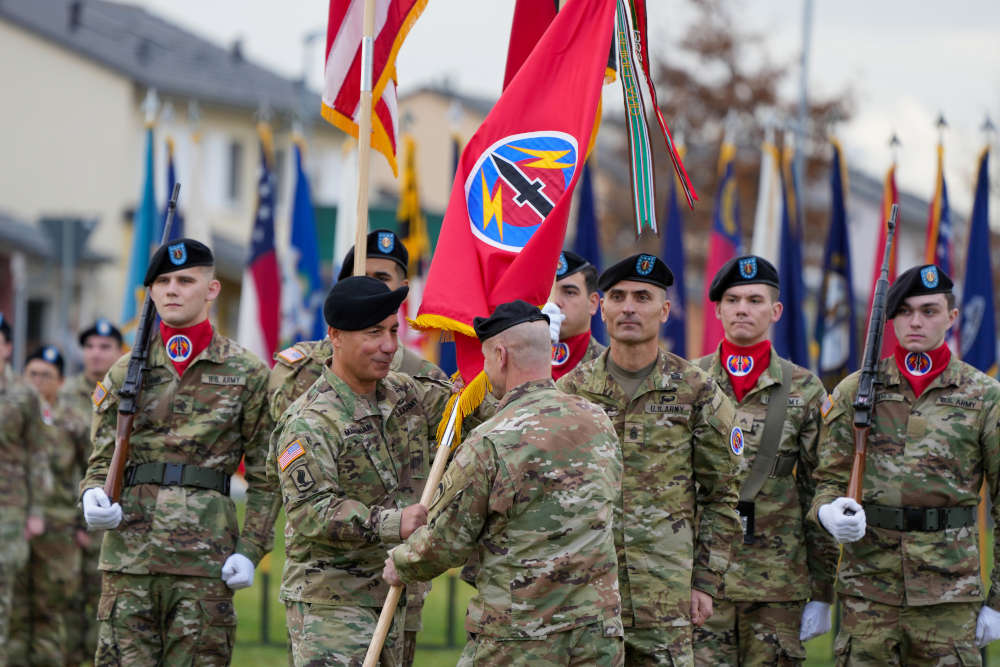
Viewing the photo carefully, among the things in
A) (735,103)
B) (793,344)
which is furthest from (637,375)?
(735,103)

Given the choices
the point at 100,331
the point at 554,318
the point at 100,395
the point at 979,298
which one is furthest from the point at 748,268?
the point at 979,298

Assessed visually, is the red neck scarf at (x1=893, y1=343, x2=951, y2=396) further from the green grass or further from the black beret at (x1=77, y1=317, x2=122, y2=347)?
the black beret at (x1=77, y1=317, x2=122, y2=347)

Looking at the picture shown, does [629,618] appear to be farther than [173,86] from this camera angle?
No

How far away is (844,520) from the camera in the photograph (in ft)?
21.9

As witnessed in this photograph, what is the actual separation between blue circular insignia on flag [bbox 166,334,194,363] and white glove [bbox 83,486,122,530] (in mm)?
802

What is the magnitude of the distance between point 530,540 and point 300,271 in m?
10.9

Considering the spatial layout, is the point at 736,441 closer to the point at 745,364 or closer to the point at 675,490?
the point at 675,490

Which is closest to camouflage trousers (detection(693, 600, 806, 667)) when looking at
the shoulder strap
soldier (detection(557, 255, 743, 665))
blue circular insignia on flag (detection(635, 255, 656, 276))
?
the shoulder strap

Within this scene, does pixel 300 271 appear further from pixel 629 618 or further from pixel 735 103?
pixel 735 103

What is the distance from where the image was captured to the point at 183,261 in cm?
720

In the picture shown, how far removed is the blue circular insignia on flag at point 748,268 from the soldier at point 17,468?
16.8 feet

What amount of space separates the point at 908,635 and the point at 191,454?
12.6 feet

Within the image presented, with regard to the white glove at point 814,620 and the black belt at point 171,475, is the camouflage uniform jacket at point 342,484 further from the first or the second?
the white glove at point 814,620

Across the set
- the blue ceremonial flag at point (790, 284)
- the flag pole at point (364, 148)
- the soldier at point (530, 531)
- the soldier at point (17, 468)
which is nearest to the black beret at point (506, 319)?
the soldier at point (530, 531)
